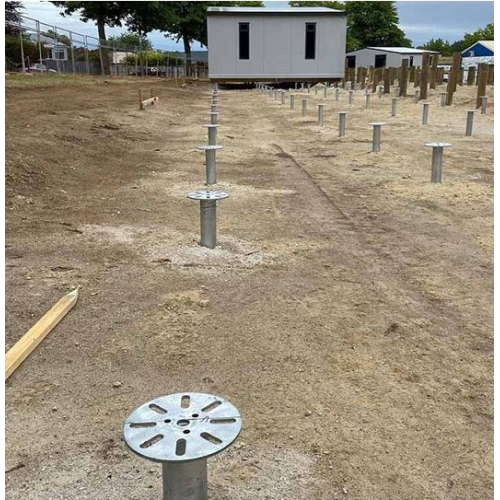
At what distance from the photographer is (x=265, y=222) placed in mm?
6855

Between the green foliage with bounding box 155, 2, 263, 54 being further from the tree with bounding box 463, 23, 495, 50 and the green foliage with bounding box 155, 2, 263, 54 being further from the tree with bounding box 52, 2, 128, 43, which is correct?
the tree with bounding box 463, 23, 495, 50

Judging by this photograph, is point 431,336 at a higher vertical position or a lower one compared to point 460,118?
lower

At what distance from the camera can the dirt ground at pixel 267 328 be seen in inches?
104

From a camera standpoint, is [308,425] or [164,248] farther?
[164,248]

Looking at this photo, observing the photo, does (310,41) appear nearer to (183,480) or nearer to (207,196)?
(207,196)

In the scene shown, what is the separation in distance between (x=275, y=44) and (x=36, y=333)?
3830cm

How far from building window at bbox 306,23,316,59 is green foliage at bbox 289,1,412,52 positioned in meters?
45.6

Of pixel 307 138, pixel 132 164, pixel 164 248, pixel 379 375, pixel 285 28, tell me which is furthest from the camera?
pixel 285 28

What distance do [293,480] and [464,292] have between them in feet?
9.13

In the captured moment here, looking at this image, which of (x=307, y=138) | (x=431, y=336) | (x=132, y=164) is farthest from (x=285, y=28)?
(x=431, y=336)

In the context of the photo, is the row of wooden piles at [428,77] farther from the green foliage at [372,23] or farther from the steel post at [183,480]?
the green foliage at [372,23]

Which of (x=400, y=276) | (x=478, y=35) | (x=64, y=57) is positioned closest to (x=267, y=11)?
(x=64, y=57)

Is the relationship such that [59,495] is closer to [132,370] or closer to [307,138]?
[132,370]

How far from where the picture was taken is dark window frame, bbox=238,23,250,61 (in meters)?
38.5
